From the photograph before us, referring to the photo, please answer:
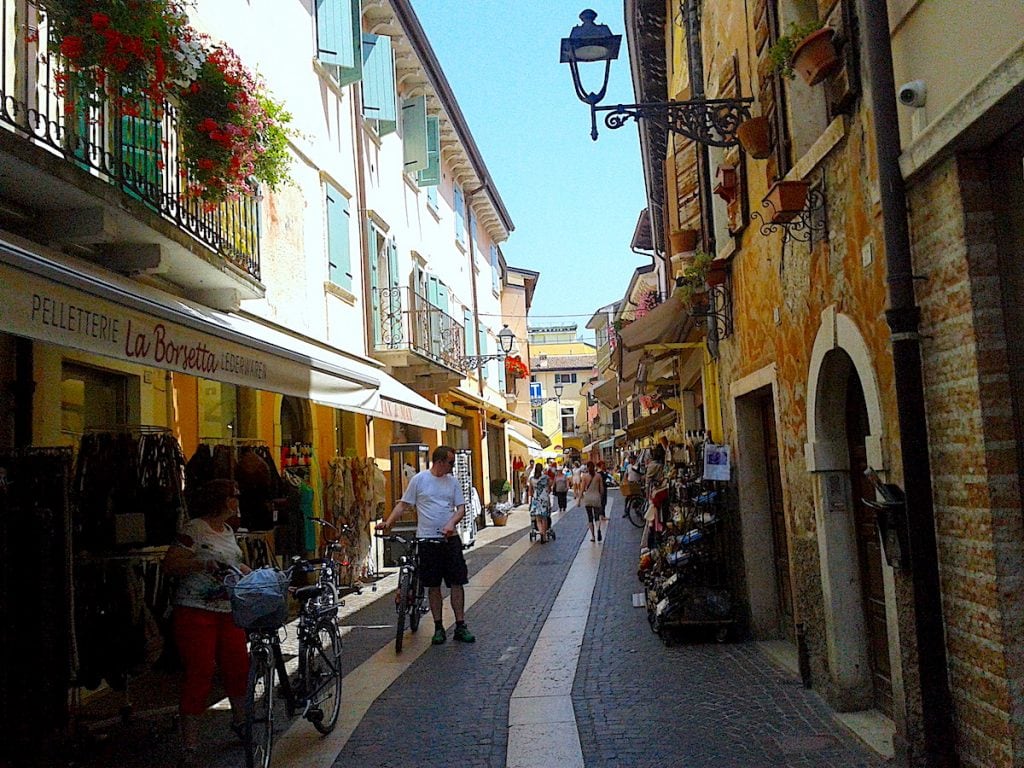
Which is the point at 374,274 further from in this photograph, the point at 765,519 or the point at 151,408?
the point at 765,519

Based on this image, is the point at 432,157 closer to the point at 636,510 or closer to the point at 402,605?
the point at 636,510

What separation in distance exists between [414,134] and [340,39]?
18.3ft

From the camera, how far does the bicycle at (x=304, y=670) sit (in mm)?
5391

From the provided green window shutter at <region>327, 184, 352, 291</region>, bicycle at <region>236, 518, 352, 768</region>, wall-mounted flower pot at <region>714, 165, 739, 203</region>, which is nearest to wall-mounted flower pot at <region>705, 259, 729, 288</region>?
wall-mounted flower pot at <region>714, 165, 739, 203</region>

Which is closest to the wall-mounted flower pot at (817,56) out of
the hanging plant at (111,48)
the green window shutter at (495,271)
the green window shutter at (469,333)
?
the hanging plant at (111,48)

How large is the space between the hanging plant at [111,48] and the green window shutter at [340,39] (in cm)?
742

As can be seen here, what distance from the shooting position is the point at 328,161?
50.4 feet

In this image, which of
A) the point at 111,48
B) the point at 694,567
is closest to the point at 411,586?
the point at 694,567

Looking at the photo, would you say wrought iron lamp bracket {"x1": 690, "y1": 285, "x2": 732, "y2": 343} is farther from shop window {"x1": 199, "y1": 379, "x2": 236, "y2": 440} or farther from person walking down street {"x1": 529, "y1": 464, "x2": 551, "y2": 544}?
person walking down street {"x1": 529, "y1": 464, "x2": 551, "y2": 544}

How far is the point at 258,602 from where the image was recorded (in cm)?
547

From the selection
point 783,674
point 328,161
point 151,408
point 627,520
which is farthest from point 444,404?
point 783,674

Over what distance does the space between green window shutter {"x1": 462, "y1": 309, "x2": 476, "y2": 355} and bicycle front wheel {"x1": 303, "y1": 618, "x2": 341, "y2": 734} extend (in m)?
20.8

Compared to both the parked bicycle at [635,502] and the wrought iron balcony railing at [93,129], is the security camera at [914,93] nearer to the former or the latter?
the wrought iron balcony railing at [93,129]

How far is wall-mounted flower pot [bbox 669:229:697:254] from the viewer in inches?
445
